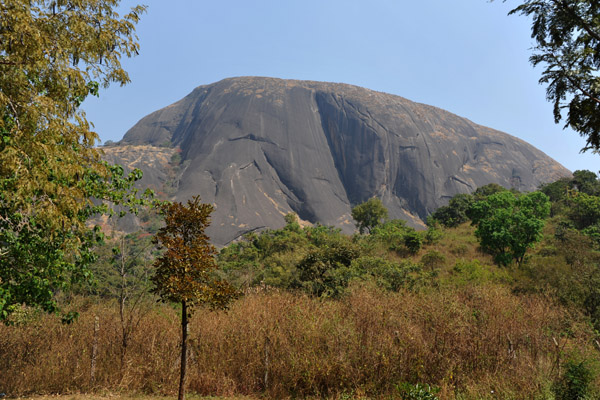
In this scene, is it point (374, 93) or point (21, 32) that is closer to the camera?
point (21, 32)

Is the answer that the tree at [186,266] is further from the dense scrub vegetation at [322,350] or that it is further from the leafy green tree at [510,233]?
the leafy green tree at [510,233]

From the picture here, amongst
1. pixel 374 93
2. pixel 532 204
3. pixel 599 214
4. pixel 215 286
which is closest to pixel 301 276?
pixel 215 286

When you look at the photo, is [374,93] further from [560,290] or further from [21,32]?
[21,32]

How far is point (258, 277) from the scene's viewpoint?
29422mm

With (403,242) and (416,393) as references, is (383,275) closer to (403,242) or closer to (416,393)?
(416,393)

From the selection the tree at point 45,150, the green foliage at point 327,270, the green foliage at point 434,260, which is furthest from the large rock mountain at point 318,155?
the tree at point 45,150

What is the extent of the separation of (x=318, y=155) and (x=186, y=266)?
334ft

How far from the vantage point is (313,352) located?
8.93m

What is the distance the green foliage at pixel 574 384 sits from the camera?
25.0 feet

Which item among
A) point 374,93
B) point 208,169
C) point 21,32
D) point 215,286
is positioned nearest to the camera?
point 21,32

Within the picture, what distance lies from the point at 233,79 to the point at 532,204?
386ft

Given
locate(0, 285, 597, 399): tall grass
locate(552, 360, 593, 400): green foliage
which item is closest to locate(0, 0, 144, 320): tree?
locate(0, 285, 597, 399): tall grass

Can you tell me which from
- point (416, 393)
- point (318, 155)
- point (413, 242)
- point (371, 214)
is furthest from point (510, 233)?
point (318, 155)

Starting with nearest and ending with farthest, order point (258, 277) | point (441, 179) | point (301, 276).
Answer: point (301, 276) → point (258, 277) → point (441, 179)
